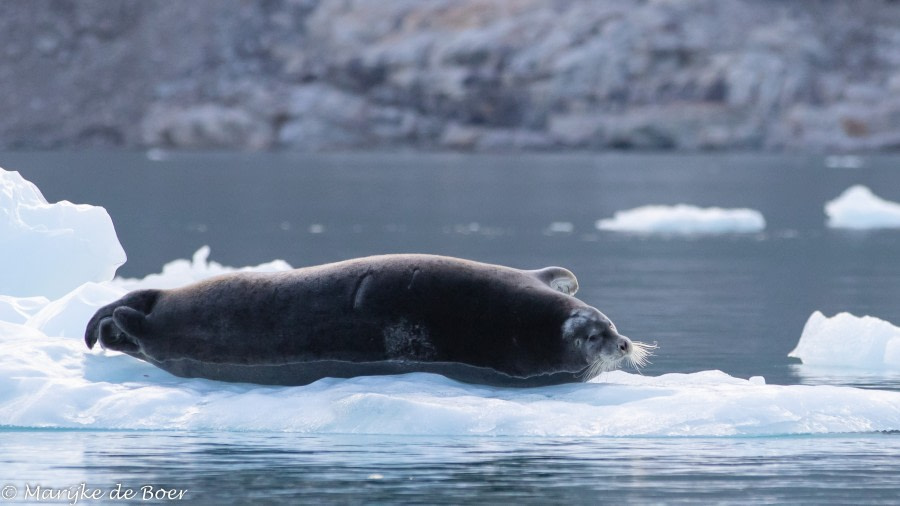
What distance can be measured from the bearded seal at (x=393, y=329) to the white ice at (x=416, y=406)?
0.12m

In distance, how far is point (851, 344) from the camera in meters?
12.8

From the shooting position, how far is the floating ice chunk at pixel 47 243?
12.5 metres

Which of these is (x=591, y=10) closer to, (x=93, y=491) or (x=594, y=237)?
(x=594, y=237)

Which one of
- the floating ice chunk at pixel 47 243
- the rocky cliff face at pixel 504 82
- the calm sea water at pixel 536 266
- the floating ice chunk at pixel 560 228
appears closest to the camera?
the calm sea water at pixel 536 266

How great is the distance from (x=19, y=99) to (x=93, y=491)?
324ft

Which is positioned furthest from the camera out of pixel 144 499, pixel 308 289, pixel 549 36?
pixel 549 36

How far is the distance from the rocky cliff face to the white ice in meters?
77.7

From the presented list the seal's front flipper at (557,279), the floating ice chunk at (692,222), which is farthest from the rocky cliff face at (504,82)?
the seal's front flipper at (557,279)

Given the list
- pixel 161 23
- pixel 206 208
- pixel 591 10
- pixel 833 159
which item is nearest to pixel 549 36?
pixel 591 10

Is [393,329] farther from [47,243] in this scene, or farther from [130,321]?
[47,243]

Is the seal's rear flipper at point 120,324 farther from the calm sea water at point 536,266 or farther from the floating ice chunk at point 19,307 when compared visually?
the floating ice chunk at point 19,307

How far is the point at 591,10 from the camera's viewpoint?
92500 millimetres
